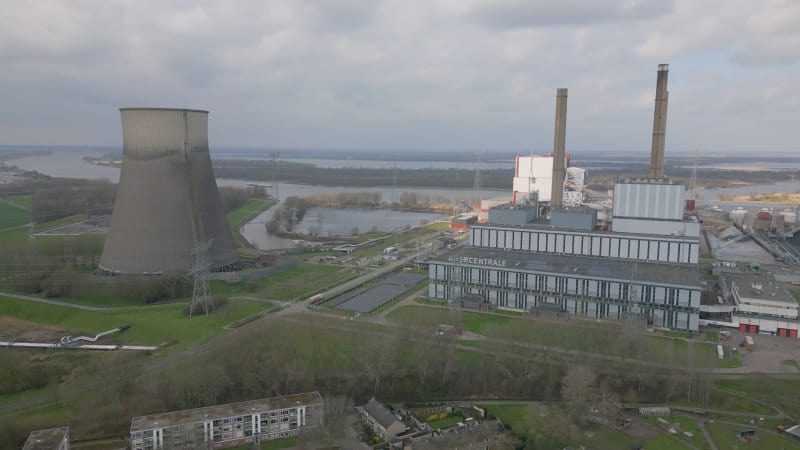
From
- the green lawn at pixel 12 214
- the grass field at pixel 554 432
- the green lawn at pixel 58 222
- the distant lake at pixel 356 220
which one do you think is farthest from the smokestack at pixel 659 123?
the green lawn at pixel 12 214

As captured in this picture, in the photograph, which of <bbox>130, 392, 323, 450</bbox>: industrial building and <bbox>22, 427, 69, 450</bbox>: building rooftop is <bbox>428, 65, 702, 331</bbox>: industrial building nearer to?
<bbox>130, 392, 323, 450</bbox>: industrial building

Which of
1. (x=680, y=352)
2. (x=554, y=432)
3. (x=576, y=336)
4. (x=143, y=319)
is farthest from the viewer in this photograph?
(x=143, y=319)

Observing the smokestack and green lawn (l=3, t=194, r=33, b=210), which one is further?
green lawn (l=3, t=194, r=33, b=210)

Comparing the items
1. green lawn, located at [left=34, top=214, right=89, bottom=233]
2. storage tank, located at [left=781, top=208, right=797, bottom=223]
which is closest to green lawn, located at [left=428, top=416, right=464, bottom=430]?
green lawn, located at [left=34, top=214, right=89, bottom=233]

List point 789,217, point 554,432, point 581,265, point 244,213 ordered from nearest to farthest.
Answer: point 554,432, point 581,265, point 789,217, point 244,213

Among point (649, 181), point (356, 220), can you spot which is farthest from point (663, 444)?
point (356, 220)

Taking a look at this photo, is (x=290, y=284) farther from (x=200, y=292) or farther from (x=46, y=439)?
(x=46, y=439)
